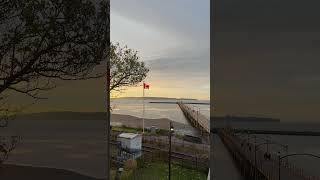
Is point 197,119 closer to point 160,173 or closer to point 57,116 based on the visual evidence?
point 160,173

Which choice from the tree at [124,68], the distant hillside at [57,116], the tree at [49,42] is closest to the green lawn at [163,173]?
the distant hillside at [57,116]

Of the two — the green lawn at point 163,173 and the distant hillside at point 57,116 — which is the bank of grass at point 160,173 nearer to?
the green lawn at point 163,173

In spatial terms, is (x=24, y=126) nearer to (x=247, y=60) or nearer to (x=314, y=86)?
(x=247, y=60)

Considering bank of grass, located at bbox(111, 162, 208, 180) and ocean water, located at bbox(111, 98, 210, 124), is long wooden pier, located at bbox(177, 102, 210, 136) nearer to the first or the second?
ocean water, located at bbox(111, 98, 210, 124)

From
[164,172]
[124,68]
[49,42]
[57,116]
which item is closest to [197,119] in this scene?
[164,172]

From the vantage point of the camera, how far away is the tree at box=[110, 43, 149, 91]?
3.69 meters

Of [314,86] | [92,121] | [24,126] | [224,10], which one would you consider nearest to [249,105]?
[314,86]

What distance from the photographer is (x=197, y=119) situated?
3436 mm

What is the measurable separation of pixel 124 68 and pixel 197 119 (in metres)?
0.78

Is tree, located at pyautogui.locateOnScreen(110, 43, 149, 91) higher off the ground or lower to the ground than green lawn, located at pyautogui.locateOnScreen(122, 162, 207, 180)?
higher

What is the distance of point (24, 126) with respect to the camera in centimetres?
349

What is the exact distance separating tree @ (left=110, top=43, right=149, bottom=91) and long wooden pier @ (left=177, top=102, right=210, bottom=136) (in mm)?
474

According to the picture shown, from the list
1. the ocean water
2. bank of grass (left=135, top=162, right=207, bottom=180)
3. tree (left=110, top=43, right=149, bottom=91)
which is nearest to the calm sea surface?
the ocean water

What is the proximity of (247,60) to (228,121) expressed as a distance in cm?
44
